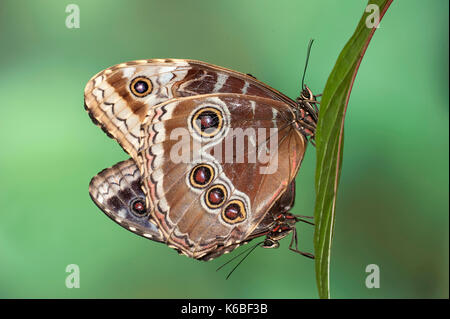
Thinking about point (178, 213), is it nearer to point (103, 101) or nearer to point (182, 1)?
point (103, 101)

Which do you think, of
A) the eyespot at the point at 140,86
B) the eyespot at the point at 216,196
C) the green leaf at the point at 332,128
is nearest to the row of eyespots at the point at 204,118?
the eyespot at the point at 140,86

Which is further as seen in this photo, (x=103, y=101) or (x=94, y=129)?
(x=94, y=129)

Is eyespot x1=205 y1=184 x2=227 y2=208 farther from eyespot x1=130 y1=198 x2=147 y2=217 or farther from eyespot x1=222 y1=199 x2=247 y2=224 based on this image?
eyespot x1=130 y1=198 x2=147 y2=217

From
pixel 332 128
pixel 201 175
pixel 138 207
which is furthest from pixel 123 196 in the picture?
pixel 332 128

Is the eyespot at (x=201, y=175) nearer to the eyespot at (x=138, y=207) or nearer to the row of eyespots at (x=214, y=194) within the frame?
the row of eyespots at (x=214, y=194)

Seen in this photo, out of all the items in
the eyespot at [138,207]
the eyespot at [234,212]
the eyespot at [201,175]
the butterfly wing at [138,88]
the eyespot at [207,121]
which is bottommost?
the eyespot at [234,212]

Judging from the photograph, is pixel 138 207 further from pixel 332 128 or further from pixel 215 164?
pixel 332 128

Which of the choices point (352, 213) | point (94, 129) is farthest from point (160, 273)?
point (352, 213)

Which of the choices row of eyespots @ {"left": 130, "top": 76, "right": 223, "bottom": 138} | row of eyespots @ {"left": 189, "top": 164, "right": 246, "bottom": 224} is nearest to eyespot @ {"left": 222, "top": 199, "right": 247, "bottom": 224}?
row of eyespots @ {"left": 189, "top": 164, "right": 246, "bottom": 224}
